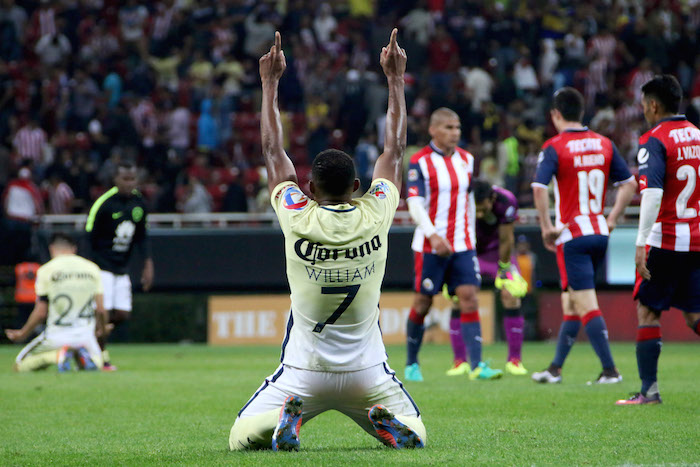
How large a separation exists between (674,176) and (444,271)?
3.54m

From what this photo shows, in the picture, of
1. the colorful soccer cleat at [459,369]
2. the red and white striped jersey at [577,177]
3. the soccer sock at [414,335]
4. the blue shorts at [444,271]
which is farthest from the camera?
the colorful soccer cleat at [459,369]

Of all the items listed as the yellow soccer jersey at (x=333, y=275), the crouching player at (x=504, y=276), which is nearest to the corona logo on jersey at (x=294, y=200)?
the yellow soccer jersey at (x=333, y=275)

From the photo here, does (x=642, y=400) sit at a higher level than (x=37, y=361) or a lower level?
higher

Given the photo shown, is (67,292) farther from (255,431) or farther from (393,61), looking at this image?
(393,61)

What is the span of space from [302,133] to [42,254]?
595cm

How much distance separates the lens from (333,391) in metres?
5.32

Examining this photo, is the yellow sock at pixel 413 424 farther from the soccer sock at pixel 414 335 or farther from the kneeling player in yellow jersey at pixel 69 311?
the kneeling player in yellow jersey at pixel 69 311

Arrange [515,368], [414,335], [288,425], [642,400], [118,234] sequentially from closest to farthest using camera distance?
[288,425] → [642,400] → [414,335] → [515,368] → [118,234]

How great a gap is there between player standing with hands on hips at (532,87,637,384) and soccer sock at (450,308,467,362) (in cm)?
177

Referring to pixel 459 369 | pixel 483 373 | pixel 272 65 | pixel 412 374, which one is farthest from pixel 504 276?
pixel 272 65

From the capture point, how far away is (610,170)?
969cm

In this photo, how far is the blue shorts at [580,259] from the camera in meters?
9.26

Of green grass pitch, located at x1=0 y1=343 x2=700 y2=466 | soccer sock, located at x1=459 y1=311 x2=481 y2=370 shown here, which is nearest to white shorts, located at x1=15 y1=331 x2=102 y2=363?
green grass pitch, located at x1=0 y1=343 x2=700 y2=466

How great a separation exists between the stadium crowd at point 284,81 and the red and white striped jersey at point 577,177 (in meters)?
10.2
